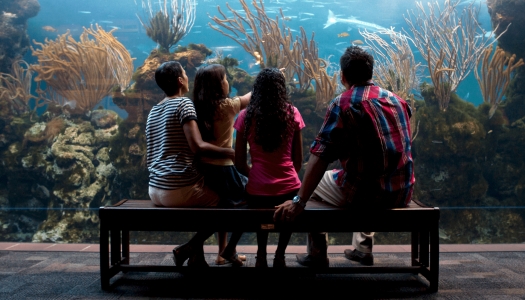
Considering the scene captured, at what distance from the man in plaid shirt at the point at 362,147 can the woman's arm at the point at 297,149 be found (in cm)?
28

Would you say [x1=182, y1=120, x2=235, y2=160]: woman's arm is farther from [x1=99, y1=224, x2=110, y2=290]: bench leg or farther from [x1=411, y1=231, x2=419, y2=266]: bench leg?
[x1=411, y1=231, x2=419, y2=266]: bench leg

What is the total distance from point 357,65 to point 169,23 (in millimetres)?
5762

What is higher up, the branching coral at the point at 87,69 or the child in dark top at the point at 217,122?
the branching coral at the point at 87,69

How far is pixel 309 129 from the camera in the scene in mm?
6426

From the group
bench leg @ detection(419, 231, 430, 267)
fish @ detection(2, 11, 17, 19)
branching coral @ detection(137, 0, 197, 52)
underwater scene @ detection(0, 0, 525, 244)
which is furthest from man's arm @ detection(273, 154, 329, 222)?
fish @ detection(2, 11, 17, 19)

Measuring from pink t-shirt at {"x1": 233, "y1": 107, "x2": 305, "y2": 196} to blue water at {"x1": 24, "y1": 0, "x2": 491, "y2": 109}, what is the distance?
5449mm

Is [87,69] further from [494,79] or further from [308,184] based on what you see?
[494,79]

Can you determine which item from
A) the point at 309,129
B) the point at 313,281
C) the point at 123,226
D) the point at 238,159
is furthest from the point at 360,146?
the point at 309,129

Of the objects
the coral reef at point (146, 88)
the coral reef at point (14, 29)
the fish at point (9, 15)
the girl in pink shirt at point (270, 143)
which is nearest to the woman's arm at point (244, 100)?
the girl in pink shirt at point (270, 143)

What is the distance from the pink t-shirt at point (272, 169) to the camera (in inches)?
93.2

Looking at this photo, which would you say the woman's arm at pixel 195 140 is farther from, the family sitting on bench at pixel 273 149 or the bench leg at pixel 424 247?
the bench leg at pixel 424 247

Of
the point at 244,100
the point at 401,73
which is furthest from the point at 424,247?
the point at 401,73

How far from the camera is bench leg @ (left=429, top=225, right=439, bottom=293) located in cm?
228

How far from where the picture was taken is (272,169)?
7.81 feet
